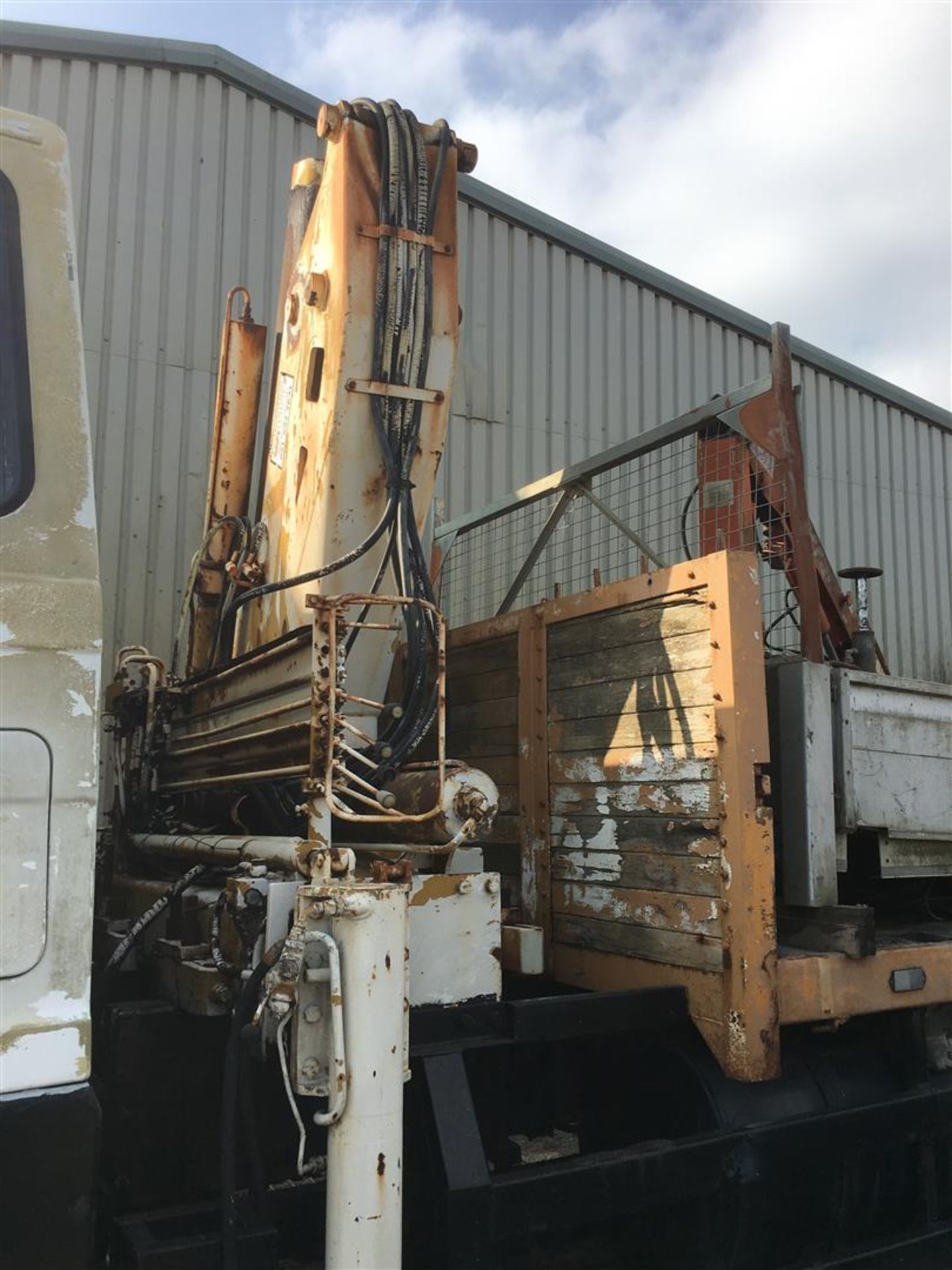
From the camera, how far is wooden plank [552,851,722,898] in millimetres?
2725

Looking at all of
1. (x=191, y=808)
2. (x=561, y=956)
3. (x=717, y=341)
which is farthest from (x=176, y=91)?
(x=561, y=956)

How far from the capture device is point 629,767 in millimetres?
3004

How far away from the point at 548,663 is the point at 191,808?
49.6 inches

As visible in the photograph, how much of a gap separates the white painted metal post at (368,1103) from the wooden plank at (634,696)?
1.15 metres

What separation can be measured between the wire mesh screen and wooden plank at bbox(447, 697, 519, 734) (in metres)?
0.49

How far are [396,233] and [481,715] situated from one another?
5.09 ft

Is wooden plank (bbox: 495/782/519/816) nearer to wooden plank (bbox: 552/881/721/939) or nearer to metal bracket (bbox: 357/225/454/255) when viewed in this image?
wooden plank (bbox: 552/881/721/939)

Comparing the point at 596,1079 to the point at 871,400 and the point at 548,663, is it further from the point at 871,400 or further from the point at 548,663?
the point at 871,400

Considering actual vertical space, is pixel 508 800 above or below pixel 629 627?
below

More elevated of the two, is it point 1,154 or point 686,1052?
point 1,154

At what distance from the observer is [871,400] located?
33.2 feet

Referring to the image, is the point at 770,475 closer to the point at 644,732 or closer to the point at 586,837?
the point at 644,732

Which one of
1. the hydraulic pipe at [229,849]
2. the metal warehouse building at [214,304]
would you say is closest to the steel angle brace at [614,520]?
the hydraulic pipe at [229,849]

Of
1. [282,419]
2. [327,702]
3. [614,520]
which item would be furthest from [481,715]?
[327,702]
